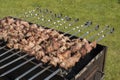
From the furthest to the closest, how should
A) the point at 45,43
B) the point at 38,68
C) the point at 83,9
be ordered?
the point at 83,9
the point at 45,43
the point at 38,68

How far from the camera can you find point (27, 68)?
458 centimetres

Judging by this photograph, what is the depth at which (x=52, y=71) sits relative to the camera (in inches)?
170

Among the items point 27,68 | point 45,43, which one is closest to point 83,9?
point 45,43

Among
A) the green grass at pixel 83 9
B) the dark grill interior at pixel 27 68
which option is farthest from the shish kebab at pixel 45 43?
the green grass at pixel 83 9

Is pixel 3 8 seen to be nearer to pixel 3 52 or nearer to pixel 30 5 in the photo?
pixel 30 5

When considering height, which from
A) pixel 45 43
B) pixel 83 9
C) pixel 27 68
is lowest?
pixel 83 9

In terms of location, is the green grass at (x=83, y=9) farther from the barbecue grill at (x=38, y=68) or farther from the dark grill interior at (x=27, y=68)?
the dark grill interior at (x=27, y=68)

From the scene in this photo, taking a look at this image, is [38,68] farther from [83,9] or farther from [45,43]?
[83,9]

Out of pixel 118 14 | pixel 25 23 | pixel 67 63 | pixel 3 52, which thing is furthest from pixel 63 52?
pixel 118 14

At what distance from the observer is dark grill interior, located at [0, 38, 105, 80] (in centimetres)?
430

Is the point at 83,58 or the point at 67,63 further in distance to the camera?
the point at 83,58

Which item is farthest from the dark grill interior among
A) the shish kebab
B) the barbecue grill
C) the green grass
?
the green grass

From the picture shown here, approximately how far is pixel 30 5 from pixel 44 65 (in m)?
7.20

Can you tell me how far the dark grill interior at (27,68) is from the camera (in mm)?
4301
